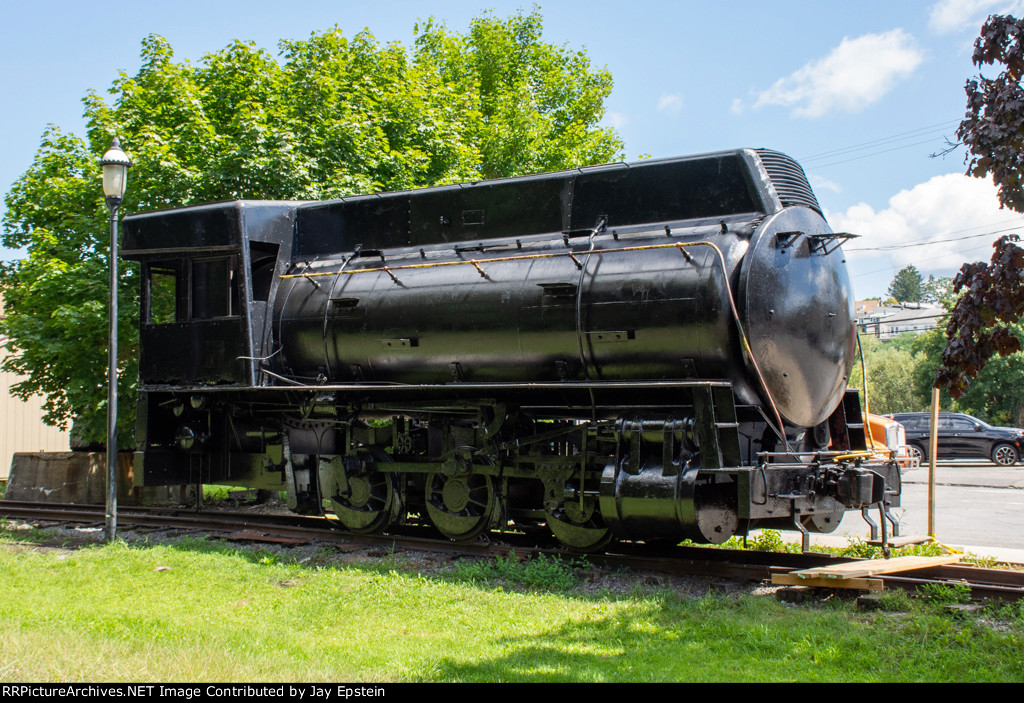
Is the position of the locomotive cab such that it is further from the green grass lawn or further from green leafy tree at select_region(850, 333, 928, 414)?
green leafy tree at select_region(850, 333, 928, 414)

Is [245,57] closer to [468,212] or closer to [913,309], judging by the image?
[468,212]

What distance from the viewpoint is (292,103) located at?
15.4 meters

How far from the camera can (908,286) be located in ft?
466

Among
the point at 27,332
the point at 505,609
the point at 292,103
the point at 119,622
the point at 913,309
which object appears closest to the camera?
the point at 119,622

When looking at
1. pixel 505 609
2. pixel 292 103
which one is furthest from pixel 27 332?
pixel 505 609

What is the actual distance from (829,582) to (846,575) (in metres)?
0.14

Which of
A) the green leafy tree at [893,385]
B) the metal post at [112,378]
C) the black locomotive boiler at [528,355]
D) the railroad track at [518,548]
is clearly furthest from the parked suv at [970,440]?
the metal post at [112,378]

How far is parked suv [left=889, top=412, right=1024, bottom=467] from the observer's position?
25.0 meters

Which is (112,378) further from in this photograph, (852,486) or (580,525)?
(852,486)

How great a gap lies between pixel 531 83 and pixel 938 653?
23.6m

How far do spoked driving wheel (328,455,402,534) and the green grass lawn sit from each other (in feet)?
5.07

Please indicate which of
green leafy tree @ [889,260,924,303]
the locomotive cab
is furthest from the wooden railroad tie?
green leafy tree @ [889,260,924,303]

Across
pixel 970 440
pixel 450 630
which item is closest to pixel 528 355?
pixel 450 630

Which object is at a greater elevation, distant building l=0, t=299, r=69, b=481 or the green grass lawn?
distant building l=0, t=299, r=69, b=481
